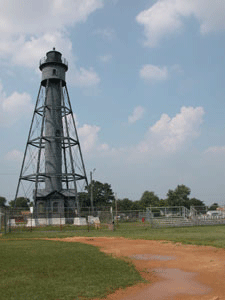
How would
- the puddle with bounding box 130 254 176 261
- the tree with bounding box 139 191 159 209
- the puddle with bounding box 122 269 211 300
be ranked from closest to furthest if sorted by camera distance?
the puddle with bounding box 122 269 211 300
the puddle with bounding box 130 254 176 261
the tree with bounding box 139 191 159 209

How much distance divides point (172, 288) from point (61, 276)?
3332 mm

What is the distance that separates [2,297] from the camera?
21.9 ft

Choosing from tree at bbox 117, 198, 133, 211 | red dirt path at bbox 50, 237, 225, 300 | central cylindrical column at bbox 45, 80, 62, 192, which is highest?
central cylindrical column at bbox 45, 80, 62, 192

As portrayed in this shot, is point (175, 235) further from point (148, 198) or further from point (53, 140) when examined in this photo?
point (148, 198)

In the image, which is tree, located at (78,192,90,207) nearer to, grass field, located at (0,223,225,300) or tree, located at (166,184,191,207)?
tree, located at (166,184,191,207)

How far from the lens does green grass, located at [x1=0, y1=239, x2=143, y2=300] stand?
7.02 meters

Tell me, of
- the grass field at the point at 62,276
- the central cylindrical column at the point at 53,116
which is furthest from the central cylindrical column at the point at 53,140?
the grass field at the point at 62,276

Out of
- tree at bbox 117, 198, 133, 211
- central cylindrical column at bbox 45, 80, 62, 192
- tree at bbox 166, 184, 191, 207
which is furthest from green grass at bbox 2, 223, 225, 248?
tree at bbox 166, 184, 191, 207

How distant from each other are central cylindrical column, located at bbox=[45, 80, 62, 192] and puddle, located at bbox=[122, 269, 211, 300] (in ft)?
114

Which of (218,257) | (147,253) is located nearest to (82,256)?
(147,253)

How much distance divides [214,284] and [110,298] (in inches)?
123

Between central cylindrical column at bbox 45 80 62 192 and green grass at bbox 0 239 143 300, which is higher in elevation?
central cylindrical column at bbox 45 80 62 192

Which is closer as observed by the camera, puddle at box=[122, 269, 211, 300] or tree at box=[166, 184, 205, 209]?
puddle at box=[122, 269, 211, 300]

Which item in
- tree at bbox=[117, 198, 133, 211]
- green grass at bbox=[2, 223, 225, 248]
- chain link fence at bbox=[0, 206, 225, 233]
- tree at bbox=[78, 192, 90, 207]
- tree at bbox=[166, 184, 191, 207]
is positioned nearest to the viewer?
green grass at bbox=[2, 223, 225, 248]
